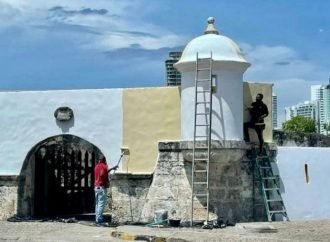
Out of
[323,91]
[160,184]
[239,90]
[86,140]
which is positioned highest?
[323,91]

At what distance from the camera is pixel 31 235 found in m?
15.2

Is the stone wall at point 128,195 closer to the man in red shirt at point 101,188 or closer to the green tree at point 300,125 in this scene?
the man in red shirt at point 101,188

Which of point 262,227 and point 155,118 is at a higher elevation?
point 155,118

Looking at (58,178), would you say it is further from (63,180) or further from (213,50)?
(213,50)

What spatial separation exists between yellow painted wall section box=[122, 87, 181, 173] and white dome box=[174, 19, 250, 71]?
3.09 ft

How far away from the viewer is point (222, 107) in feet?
56.5

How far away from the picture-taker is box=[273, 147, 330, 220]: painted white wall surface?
1822 centimetres

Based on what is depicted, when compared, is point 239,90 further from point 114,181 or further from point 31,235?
point 31,235

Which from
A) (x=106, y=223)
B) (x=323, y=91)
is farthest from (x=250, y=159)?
(x=323, y=91)

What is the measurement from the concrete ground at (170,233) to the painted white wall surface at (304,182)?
3.88 feet

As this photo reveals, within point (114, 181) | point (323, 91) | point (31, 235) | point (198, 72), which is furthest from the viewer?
point (323, 91)

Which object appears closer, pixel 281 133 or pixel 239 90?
pixel 239 90

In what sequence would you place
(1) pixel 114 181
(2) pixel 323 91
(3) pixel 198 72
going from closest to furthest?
(3) pixel 198 72 < (1) pixel 114 181 < (2) pixel 323 91

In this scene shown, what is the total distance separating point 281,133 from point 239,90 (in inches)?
165
